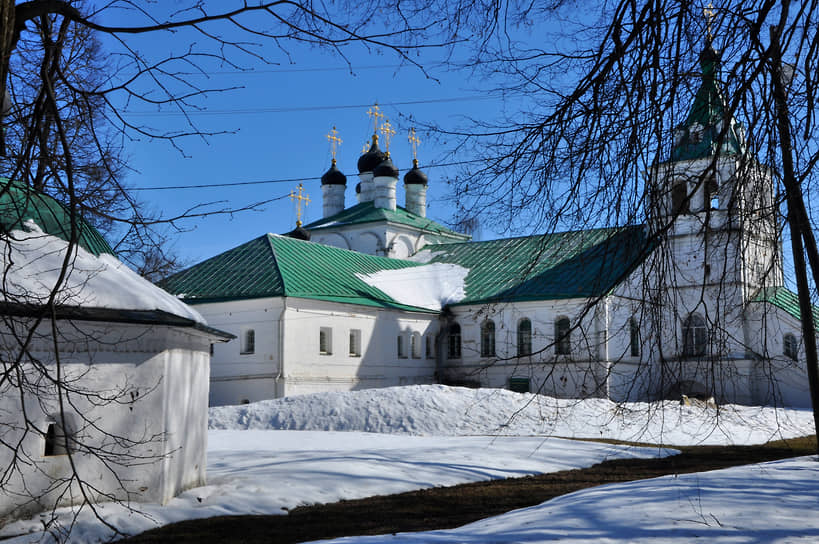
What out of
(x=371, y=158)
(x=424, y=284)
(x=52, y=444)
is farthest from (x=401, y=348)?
(x=52, y=444)

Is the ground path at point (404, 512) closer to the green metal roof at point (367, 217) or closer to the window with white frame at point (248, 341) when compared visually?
the window with white frame at point (248, 341)

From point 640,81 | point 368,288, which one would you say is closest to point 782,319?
point 368,288

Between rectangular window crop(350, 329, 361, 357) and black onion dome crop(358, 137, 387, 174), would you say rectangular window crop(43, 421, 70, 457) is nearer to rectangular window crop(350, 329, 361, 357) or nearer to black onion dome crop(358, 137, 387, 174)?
rectangular window crop(350, 329, 361, 357)

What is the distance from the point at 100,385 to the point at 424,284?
29.3 meters

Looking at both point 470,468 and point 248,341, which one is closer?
point 470,468

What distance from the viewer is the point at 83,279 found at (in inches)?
419

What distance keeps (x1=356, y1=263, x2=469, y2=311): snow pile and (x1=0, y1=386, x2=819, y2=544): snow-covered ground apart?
489 inches

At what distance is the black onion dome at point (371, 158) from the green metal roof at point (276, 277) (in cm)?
1327

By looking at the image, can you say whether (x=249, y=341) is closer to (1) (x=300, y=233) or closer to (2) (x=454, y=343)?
(2) (x=454, y=343)

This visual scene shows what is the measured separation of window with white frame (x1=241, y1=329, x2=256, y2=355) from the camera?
101 feet

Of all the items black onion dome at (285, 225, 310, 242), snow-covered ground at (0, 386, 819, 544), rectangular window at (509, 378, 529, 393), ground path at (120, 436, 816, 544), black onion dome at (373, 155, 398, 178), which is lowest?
ground path at (120, 436, 816, 544)

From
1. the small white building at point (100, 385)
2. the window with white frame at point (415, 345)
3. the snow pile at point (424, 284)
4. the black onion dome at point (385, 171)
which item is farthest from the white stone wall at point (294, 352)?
the small white building at point (100, 385)

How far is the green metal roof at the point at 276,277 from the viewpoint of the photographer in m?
31.8

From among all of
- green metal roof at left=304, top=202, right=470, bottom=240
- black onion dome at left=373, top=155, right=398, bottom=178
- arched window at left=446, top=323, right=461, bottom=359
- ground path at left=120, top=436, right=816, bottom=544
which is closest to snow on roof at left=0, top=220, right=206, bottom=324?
ground path at left=120, top=436, right=816, bottom=544
